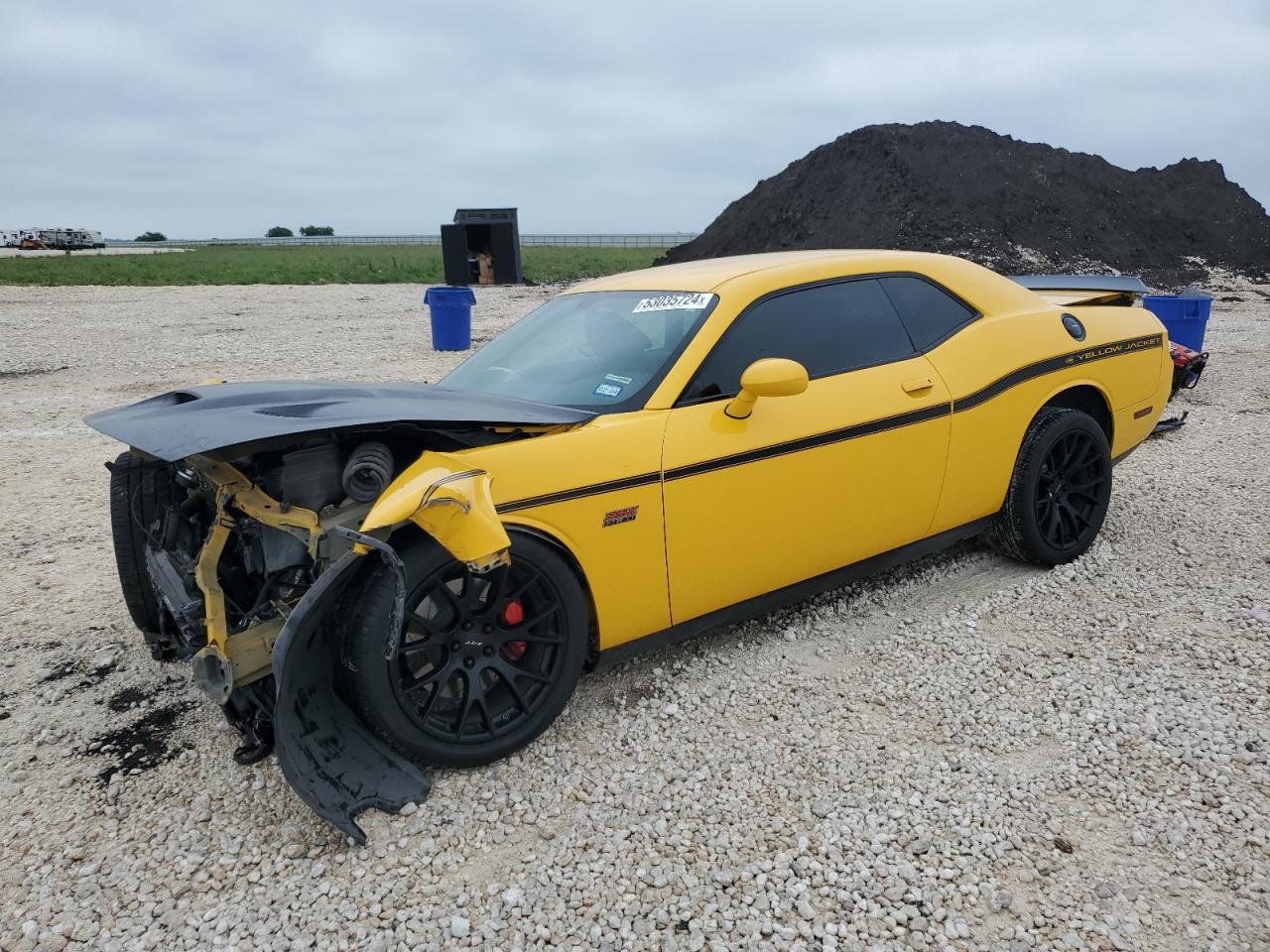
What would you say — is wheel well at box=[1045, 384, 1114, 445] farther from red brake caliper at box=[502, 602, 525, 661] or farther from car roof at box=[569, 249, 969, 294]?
red brake caliper at box=[502, 602, 525, 661]

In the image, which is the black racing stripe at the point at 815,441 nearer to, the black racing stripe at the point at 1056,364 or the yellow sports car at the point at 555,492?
the yellow sports car at the point at 555,492

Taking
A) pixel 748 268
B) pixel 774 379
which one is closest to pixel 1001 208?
pixel 748 268

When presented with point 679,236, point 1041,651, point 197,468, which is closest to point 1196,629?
point 1041,651

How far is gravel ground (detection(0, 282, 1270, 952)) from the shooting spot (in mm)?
2180

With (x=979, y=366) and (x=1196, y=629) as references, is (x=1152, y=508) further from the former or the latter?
(x=979, y=366)

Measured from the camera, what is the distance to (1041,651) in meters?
3.40

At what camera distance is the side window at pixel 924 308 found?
3.66m

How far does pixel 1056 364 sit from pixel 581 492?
251cm

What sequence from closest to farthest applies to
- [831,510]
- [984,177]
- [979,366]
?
[831,510] < [979,366] < [984,177]

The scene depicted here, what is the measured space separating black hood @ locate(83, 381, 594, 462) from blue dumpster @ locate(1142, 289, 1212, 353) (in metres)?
8.18

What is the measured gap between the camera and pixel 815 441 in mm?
3168

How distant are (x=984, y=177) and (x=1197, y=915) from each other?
24225 millimetres

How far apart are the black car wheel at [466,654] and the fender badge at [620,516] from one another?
0.21 m

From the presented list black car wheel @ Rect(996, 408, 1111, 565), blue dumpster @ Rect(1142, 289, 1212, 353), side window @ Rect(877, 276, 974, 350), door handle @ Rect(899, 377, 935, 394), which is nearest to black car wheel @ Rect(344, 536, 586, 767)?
door handle @ Rect(899, 377, 935, 394)
